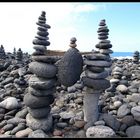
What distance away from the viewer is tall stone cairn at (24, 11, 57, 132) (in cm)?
772

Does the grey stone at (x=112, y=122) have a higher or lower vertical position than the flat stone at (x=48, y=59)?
lower

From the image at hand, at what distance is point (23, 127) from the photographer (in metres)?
8.09

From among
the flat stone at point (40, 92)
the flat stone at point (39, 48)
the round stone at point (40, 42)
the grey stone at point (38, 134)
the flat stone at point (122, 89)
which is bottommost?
the grey stone at point (38, 134)

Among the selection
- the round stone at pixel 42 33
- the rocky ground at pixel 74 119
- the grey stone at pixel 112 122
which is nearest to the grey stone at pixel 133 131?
the rocky ground at pixel 74 119

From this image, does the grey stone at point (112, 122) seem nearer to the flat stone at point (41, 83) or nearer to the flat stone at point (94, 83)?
the flat stone at point (94, 83)

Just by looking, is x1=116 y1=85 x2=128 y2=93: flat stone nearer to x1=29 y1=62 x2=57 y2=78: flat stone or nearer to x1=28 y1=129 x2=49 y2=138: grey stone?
x1=29 y1=62 x2=57 y2=78: flat stone

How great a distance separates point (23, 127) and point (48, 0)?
375 centimetres

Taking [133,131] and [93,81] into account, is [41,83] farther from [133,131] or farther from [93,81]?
[133,131]

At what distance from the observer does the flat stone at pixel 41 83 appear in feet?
25.2

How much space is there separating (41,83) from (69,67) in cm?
85

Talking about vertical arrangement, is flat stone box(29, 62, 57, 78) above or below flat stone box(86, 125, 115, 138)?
above

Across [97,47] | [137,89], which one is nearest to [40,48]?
[97,47]

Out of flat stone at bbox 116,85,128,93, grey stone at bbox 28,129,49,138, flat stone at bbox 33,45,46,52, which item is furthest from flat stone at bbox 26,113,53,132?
flat stone at bbox 116,85,128,93

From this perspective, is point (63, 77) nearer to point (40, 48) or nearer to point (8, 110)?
point (40, 48)
